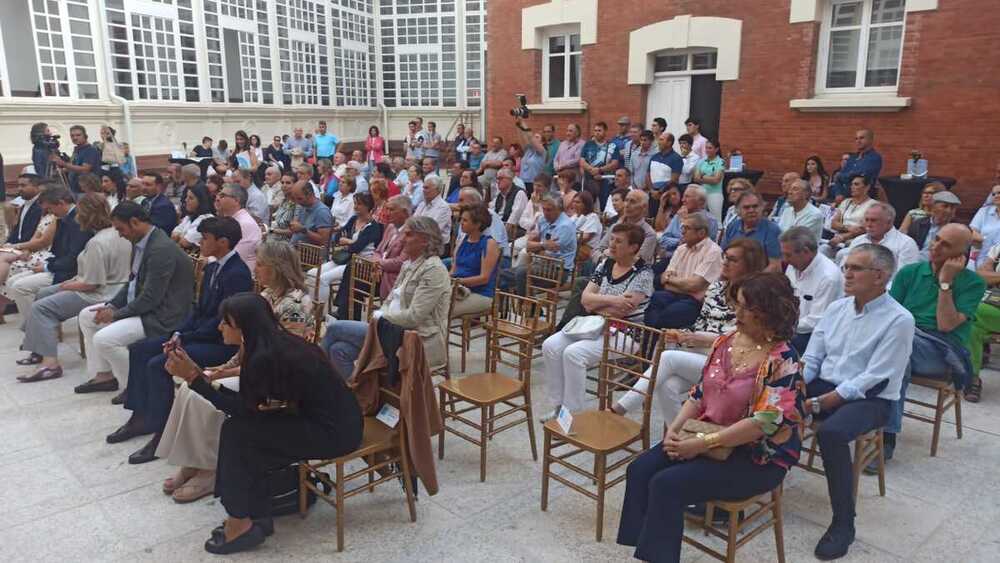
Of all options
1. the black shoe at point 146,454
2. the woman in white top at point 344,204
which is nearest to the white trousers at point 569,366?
the black shoe at point 146,454

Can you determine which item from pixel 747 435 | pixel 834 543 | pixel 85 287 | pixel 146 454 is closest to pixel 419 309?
pixel 146 454

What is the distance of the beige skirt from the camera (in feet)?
11.0

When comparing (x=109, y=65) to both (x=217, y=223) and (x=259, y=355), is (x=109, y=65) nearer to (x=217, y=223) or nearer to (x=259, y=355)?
(x=217, y=223)

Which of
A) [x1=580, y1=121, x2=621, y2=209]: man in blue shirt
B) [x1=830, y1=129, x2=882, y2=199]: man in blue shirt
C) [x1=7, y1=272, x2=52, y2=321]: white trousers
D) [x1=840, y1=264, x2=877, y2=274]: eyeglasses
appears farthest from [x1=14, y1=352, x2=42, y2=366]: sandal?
[x1=830, y1=129, x2=882, y2=199]: man in blue shirt

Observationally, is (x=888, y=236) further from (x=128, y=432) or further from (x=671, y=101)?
(x=671, y=101)

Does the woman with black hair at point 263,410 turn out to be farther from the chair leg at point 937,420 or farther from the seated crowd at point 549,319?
the chair leg at point 937,420

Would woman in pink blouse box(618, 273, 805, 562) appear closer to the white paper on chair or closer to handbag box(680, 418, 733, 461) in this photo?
handbag box(680, 418, 733, 461)

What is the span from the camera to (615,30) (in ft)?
35.2

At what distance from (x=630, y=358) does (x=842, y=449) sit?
130cm

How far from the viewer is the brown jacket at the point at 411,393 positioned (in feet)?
10.3

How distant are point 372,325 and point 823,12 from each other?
8024mm

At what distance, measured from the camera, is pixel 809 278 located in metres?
4.04

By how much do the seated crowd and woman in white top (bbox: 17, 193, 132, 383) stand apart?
0.01 meters

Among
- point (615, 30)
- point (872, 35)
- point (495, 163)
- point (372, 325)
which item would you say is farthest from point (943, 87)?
point (372, 325)
